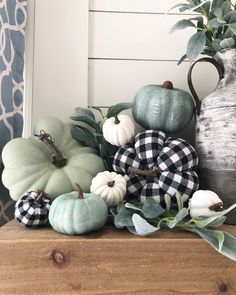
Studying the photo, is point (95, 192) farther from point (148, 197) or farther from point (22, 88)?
point (22, 88)

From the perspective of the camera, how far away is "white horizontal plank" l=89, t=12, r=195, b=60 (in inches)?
41.6

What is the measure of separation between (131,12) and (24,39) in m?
0.27

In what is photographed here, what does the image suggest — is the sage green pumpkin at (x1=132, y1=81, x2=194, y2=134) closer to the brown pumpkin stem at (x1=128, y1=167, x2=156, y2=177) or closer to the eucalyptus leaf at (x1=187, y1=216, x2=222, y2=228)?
the brown pumpkin stem at (x1=128, y1=167, x2=156, y2=177)

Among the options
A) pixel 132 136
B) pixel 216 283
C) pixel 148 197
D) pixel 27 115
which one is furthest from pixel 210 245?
pixel 27 115

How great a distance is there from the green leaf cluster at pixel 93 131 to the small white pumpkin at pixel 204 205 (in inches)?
9.8

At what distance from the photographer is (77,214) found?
72 centimetres

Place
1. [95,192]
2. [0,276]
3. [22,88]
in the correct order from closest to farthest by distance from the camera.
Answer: [0,276] < [95,192] < [22,88]

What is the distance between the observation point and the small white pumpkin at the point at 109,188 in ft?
2.65

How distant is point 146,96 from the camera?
90cm

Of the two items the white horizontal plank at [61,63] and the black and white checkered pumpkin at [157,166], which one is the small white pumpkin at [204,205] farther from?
the white horizontal plank at [61,63]

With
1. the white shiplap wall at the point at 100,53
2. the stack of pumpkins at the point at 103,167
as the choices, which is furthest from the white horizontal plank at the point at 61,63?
the stack of pumpkins at the point at 103,167

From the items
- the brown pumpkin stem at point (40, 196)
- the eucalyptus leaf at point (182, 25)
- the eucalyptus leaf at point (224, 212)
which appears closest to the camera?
the eucalyptus leaf at point (224, 212)

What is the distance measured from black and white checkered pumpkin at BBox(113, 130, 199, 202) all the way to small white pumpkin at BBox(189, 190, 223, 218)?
49 mm

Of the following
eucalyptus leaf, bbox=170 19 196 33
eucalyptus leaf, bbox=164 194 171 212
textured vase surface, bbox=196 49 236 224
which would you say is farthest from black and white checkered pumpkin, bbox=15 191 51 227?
eucalyptus leaf, bbox=170 19 196 33
